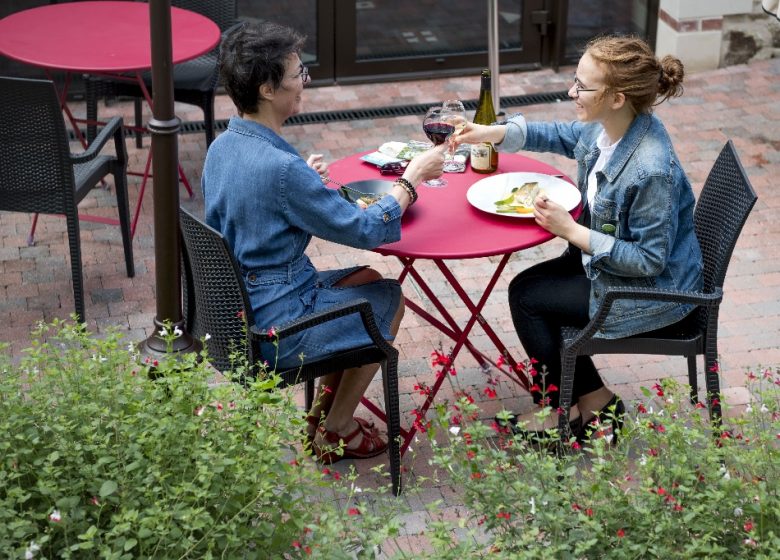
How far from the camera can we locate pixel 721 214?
13.2 feet

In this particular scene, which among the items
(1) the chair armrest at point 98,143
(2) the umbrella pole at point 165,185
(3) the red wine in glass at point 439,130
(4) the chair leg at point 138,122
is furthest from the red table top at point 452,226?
(4) the chair leg at point 138,122

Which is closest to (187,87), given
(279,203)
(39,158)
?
(39,158)

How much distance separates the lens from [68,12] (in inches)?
239

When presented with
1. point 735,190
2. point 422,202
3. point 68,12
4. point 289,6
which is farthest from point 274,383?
point 289,6

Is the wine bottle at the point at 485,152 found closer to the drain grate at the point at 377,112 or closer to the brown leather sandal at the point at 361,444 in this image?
the brown leather sandal at the point at 361,444

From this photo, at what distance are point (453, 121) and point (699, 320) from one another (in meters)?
1.05

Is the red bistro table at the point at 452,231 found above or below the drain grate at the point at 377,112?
above

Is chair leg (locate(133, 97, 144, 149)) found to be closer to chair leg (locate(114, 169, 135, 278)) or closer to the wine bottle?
chair leg (locate(114, 169, 135, 278))

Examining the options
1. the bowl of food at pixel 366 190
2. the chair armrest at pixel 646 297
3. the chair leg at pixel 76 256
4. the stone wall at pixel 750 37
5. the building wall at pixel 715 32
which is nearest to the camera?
the chair armrest at pixel 646 297

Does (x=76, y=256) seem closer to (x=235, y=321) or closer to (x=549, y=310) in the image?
(x=235, y=321)

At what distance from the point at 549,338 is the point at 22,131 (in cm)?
213

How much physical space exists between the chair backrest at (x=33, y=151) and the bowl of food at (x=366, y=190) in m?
1.26

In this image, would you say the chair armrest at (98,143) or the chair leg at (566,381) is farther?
the chair armrest at (98,143)

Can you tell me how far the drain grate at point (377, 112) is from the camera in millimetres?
7039
